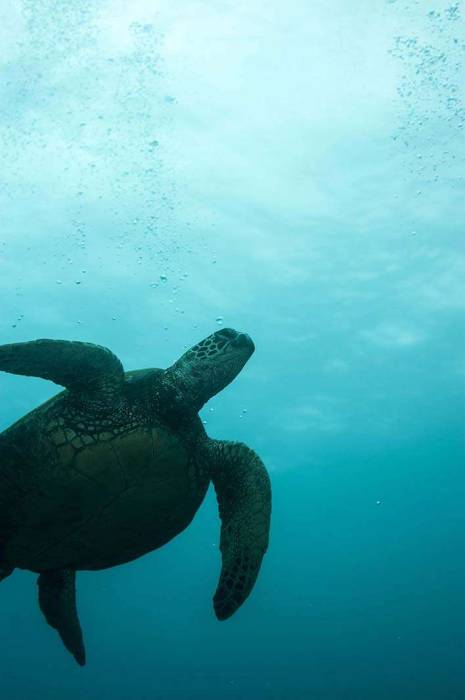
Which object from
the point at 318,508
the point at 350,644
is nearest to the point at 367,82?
the point at 318,508

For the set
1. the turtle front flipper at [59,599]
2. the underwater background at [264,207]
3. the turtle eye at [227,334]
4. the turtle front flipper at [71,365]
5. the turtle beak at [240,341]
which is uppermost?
the underwater background at [264,207]

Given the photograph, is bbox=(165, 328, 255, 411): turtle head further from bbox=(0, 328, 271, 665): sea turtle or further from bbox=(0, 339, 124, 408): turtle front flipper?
bbox=(0, 339, 124, 408): turtle front flipper

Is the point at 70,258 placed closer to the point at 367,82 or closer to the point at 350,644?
the point at 367,82

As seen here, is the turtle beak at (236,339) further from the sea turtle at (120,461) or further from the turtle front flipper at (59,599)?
the turtle front flipper at (59,599)

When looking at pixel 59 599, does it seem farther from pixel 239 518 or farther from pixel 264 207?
pixel 264 207

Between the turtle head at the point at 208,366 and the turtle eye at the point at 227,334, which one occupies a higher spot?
the turtle eye at the point at 227,334

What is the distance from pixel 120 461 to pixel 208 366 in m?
1.09

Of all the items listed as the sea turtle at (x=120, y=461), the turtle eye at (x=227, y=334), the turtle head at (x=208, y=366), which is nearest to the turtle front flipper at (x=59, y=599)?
the sea turtle at (x=120, y=461)

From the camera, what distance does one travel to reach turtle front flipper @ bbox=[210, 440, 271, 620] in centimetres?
457

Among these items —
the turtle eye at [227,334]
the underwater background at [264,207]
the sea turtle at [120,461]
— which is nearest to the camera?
the sea turtle at [120,461]

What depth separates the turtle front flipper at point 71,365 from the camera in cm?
454

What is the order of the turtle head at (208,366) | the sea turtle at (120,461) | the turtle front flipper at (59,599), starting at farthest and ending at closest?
the turtle front flipper at (59,599)
the turtle head at (208,366)
the sea turtle at (120,461)

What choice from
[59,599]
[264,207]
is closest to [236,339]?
[59,599]

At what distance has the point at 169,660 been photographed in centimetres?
7456
